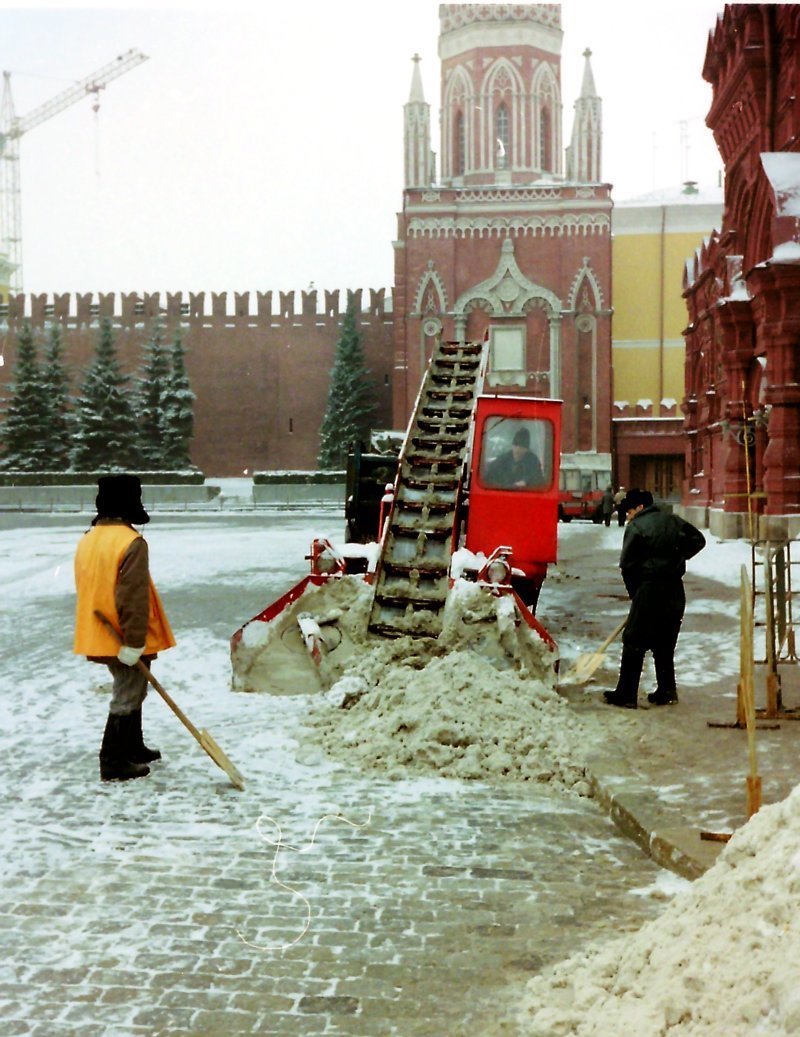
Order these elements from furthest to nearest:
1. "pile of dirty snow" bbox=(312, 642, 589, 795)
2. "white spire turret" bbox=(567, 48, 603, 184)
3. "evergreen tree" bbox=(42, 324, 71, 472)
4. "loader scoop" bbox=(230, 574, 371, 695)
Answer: "white spire turret" bbox=(567, 48, 603, 184) < "evergreen tree" bbox=(42, 324, 71, 472) < "loader scoop" bbox=(230, 574, 371, 695) < "pile of dirty snow" bbox=(312, 642, 589, 795)

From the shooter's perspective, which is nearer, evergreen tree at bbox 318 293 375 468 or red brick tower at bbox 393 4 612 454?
red brick tower at bbox 393 4 612 454

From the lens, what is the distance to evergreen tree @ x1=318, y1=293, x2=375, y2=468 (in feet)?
172

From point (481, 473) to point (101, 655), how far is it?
511 centimetres

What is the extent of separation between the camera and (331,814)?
5.44 meters

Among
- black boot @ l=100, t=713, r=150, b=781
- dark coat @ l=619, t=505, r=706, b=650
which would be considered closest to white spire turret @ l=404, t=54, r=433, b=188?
dark coat @ l=619, t=505, r=706, b=650

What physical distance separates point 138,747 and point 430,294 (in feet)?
147

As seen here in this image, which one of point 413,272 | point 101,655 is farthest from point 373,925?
point 413,272

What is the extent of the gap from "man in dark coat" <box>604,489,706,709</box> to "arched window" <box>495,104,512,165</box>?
48070 mm

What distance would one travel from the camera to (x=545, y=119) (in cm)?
5375

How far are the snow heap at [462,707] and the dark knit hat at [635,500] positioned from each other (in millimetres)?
1073

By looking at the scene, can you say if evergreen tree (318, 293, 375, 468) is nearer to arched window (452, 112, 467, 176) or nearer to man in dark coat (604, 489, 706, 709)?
arched window (452, 112, 467, 176)

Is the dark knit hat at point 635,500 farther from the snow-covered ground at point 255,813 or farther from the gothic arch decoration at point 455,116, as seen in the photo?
the gothic arch decoration at point 455,116

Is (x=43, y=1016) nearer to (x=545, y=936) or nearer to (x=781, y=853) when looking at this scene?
(x=545, y=936)

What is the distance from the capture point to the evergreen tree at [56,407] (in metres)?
49.1
